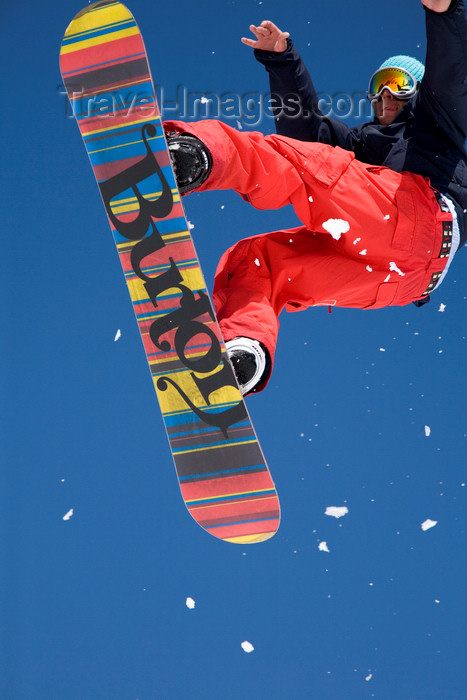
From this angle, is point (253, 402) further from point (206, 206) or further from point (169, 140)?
point (169, 140)

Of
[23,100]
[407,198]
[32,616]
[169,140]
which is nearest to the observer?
[169,140]

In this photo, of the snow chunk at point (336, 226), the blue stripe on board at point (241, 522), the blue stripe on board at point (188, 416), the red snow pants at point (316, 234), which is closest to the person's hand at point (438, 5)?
the red snow pants at point (316, 234)

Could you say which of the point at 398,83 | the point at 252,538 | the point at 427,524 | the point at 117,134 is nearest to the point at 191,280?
the point at 117,134

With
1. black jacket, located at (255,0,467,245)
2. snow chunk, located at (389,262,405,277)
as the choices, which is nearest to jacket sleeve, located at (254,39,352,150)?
black jacket, located at (255,0,467,245)

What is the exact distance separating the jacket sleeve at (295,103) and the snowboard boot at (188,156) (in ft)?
1.30

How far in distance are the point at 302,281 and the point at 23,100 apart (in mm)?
1050

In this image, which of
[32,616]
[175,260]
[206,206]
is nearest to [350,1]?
[206,206]

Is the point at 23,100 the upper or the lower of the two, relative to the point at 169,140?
lower

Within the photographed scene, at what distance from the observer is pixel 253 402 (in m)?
2.05

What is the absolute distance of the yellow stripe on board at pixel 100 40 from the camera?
115 cm

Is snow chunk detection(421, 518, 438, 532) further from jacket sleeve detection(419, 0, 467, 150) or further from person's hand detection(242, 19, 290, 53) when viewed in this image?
person's hand detection(242, 19, 290, 53)

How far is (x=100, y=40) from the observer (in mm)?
1163

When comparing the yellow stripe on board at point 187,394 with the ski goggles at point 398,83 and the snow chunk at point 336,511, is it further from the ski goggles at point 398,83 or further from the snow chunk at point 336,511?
the snow chunk at point 336,511

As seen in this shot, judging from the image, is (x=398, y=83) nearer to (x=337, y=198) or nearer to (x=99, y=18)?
(x=337, y=198)
